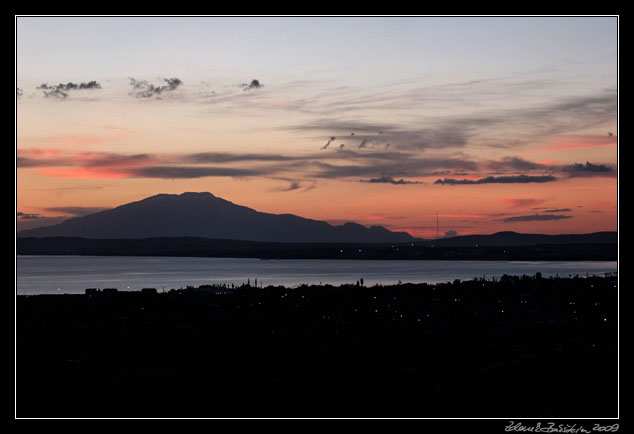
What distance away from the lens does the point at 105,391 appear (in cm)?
3606

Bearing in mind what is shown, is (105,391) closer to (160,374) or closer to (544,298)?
(160,374)

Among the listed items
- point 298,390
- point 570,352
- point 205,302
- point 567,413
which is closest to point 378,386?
point 298,390

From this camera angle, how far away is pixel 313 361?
46.5 meters

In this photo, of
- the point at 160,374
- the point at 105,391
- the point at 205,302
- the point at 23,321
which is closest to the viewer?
the point at 105,391

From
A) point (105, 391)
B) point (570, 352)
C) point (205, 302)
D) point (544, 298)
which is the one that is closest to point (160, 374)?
point (105, 391)

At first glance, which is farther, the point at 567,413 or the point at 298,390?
the point at 298,390

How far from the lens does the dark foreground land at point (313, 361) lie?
3316 cm

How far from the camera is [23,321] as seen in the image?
227 ft

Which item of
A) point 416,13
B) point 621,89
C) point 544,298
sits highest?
point 416,13

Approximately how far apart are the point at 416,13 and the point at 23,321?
60537 millimetres

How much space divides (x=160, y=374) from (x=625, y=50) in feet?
101

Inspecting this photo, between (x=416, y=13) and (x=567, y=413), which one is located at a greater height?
(x=416, y=13)

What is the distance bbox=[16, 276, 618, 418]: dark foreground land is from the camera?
1305 inches

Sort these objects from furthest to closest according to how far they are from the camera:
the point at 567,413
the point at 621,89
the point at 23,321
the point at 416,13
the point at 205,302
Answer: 1. the point at 205,302
2. the point at 23,321
3. the point at 567,413
4. the point at 621,89
5. the point at 416,13
